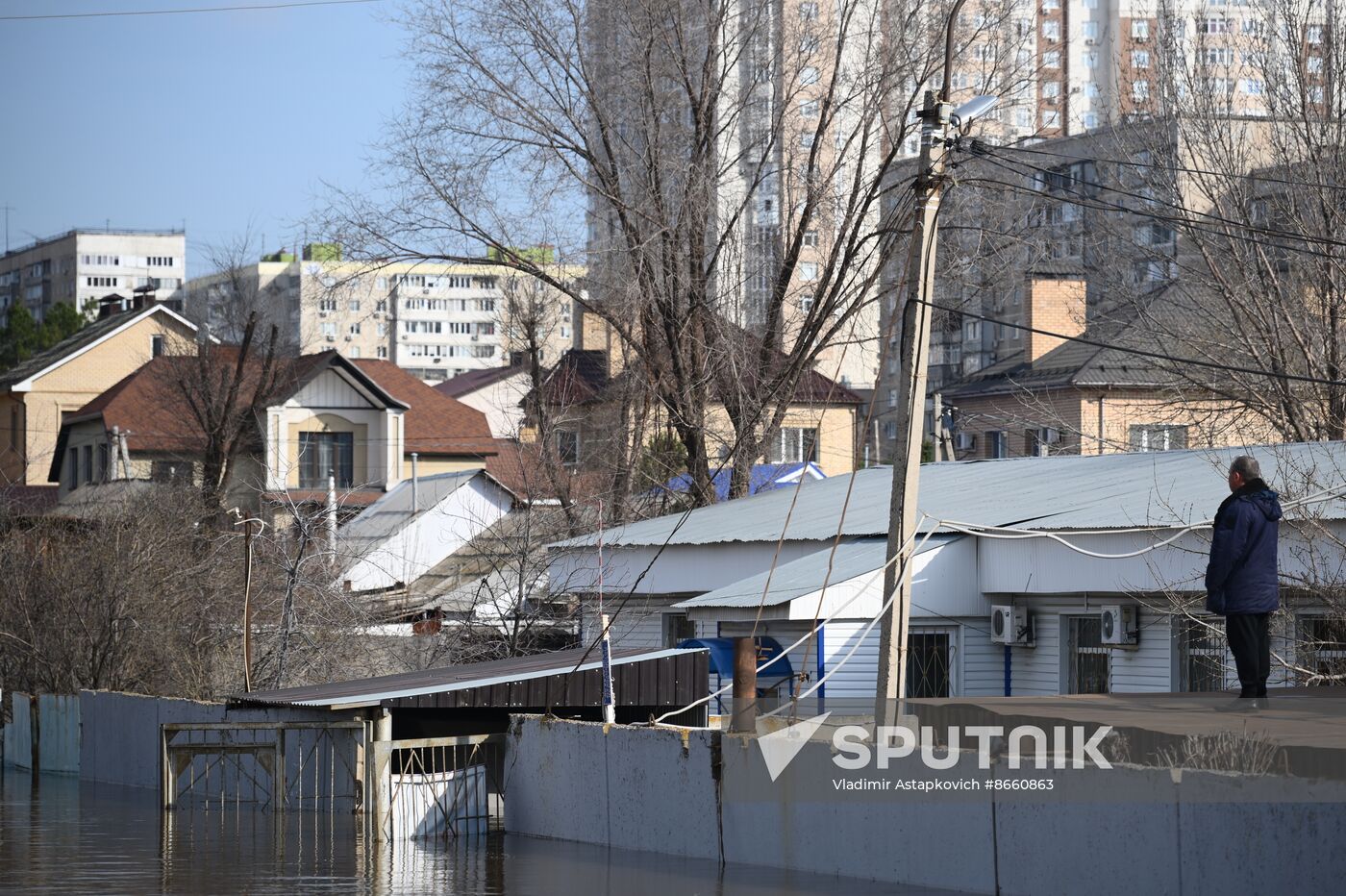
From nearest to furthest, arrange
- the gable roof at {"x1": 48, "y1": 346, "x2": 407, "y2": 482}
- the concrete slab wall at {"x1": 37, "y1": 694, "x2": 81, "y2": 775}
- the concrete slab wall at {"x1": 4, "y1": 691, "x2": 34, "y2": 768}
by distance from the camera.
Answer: the concrete slab wall at {"x1": 37, "y1": 694, "x2": 81, "y2": 775} → the concrete slab wall at {"x1": 4, "y1": 691, "x2": 34, "y2": 768} → the gable roof at {"x1": 48, "y1": 346, "x2": 407, "y2": 482}

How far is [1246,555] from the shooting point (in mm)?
12805

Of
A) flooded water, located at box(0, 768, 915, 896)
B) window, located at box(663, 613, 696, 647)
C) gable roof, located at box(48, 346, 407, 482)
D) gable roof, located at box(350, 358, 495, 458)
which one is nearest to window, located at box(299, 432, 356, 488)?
gable roof, located at box(48, 346, 407, 482)

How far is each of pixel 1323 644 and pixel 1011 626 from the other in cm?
442

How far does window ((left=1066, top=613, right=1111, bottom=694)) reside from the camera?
2141 cm

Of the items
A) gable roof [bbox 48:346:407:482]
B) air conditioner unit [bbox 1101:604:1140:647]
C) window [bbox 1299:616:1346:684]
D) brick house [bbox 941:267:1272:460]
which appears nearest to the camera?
window [bbox 1299:616:1346:684]

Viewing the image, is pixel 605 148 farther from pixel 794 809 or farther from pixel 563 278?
pixel 794 809

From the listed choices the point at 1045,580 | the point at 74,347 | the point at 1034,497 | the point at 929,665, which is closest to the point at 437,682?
the point at 929,665

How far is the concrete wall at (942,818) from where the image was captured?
391 inches

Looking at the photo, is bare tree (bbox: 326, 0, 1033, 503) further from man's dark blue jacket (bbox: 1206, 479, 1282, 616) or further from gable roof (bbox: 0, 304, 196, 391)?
gable roof (bbox: 0, 304, 196, 391)

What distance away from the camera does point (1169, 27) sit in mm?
35125

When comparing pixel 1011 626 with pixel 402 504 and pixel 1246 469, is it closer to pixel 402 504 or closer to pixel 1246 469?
pixel 1246 469

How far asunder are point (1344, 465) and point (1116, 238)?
17238mm

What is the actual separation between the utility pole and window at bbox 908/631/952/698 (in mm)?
7942

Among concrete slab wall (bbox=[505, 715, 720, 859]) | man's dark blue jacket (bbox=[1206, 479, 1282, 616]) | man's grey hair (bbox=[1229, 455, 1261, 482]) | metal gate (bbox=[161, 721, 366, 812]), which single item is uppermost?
man's grey hair (bbox=[1229, 455, 1261, 482])
